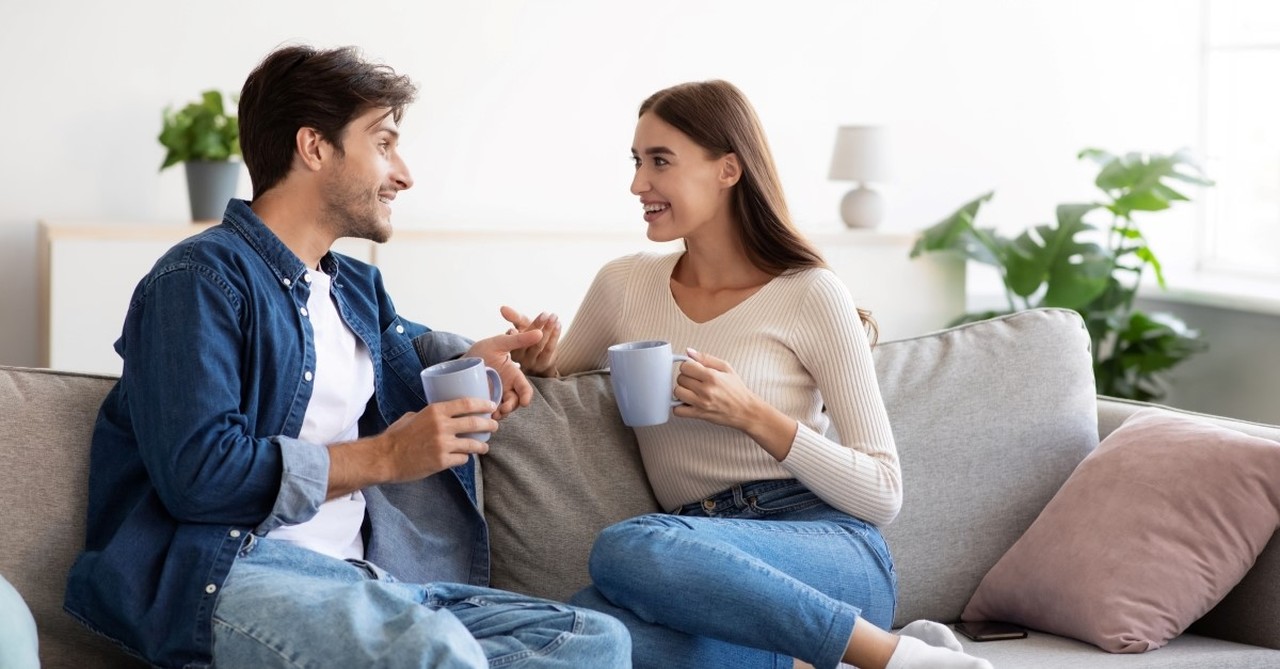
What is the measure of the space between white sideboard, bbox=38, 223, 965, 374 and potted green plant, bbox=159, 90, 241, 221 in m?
0.11

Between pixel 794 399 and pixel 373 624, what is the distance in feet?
2.62

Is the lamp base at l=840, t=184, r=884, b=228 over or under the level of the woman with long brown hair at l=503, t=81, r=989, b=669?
over

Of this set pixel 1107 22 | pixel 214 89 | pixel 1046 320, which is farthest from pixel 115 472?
pixel 1107 22

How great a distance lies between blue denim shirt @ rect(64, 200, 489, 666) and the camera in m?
1.59

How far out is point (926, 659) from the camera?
5.72 feet

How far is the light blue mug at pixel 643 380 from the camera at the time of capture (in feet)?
5.98

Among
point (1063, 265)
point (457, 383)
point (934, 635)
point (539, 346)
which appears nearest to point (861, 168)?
point (1063, 265)

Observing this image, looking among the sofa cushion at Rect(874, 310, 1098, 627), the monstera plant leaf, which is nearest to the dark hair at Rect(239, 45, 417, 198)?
the sofa cushion at Rect(874, 310, 1098, 627)

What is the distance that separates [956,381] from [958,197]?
2823 mm

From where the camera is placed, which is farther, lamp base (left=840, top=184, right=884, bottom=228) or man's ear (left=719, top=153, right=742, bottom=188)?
lamp base (left=840, top=184, right=884, bottom=228)

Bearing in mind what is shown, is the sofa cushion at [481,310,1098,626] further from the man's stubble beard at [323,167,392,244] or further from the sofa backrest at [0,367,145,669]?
the sofa backrest at [0,367,145,669]

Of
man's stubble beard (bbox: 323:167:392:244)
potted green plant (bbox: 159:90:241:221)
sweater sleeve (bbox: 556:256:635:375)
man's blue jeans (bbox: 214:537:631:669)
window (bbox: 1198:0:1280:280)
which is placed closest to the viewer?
man's blue jeans (bbox: 214:537:631:669)

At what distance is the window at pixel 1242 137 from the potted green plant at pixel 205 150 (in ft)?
11.2

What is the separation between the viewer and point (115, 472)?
5.73ft
